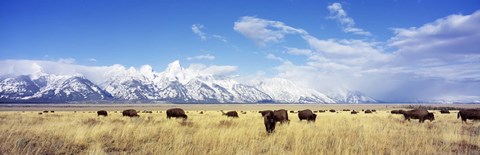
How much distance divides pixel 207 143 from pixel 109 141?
3.49 meters

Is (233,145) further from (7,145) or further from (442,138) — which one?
(442,138)

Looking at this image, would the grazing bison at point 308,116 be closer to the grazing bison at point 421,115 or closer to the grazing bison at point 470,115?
the grazing bison at point 421,115

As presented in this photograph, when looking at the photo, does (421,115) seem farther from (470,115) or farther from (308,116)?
(308,116)

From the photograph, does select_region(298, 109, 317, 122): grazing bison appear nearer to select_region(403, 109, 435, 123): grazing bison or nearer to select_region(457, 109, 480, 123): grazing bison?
select_region(403, 109, 435, 123): grazing bison

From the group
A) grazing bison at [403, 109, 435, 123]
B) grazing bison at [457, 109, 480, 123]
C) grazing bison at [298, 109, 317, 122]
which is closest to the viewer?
grazing bison at [298, 109, 317, 122]

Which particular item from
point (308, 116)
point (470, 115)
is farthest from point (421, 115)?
point (308, 116)

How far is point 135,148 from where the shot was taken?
10812 mm

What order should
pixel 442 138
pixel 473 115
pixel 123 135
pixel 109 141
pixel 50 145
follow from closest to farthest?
pixel 50 145 < pixel 109 141 < pixel 123 135 < pixel 442 138 < pixel 473 115

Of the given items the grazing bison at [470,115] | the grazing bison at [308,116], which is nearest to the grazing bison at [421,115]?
the grazing bison at [470,115]

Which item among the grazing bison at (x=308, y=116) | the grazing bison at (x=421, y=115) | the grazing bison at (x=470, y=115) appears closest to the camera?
the grazing bison at (x=308, y=116)

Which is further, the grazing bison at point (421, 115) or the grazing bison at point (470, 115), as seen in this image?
the grazing bison at point (421, 115)

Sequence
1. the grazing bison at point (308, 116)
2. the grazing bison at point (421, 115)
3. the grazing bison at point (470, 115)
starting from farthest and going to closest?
the grazing bison at point (421, 115) < the grazing bison at point (470, 115) < the grazing bison at point (308, 116)

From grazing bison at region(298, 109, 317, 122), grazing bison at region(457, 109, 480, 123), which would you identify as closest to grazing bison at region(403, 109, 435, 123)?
grazing bison at region(457, 109, 480, 123)

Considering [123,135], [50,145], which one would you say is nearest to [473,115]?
[123,135]
